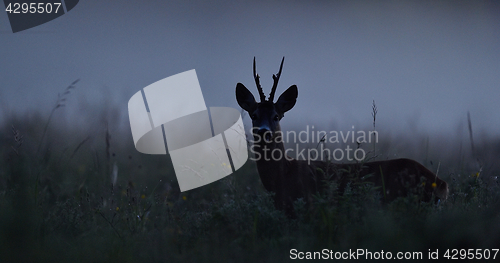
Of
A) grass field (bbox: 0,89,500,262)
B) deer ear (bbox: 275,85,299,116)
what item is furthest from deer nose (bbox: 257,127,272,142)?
grass field (bbox: 0,89,500,262)

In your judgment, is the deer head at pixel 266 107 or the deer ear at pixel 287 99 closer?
the deer head at pixel 266 107

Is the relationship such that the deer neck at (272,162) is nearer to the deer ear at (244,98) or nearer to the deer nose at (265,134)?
the deer nose at (265,134)

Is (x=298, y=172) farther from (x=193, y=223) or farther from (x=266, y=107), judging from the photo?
(x=193, y=223)

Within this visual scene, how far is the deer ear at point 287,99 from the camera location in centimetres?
546

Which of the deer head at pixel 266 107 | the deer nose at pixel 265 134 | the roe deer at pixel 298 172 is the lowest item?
the roe deer at pixel 298 172

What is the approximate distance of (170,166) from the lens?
7266mm

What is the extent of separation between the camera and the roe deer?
4.60 metres

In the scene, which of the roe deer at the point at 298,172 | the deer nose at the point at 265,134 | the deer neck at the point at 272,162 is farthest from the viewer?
the deer neck at the point at 272,162

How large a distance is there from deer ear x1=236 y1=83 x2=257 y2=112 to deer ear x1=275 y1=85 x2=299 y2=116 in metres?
0.33

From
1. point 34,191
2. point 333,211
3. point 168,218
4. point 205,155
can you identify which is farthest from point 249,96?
point 34,191

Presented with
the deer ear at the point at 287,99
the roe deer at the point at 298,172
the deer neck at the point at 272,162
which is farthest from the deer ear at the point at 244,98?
the deer neck at the point at 272,162

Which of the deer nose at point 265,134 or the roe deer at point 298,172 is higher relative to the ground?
the deer nose at point 265,134

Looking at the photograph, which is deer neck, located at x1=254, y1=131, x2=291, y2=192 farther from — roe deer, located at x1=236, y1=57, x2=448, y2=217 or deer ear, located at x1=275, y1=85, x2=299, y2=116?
deer ear, located at x1=275, y1=85, x2=299, y2=116

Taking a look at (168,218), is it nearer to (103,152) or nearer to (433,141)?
(103,152)
